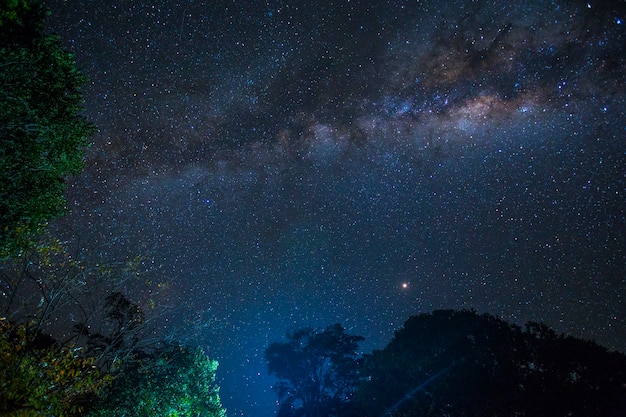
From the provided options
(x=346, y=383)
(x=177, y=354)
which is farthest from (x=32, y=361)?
(x=346, y=383)

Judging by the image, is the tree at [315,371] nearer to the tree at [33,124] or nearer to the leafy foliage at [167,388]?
the leafy foliage at [167,388]

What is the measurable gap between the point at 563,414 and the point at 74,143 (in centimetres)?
2215

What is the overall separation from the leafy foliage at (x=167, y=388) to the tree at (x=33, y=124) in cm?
1208

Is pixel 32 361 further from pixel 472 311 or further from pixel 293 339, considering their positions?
pixel 293 339

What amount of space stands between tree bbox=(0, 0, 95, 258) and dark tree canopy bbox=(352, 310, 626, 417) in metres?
20.2

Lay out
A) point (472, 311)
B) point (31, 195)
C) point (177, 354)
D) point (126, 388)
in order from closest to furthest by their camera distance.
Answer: point (31, 195), point (126, 388), point (472, 311), point (177, 354)

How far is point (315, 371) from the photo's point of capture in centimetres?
3478

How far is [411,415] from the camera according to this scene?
1912 centimetres

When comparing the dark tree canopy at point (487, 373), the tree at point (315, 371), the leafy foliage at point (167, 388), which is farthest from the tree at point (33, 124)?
→ the tree at point (315, 371)

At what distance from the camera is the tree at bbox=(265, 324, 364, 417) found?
3225 centimetres

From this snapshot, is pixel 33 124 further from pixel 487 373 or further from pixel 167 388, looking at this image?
pixel 487 373

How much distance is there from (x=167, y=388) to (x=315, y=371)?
1807 centimetres

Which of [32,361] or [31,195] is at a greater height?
[31,195]

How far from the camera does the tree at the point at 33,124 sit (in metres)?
7.96
